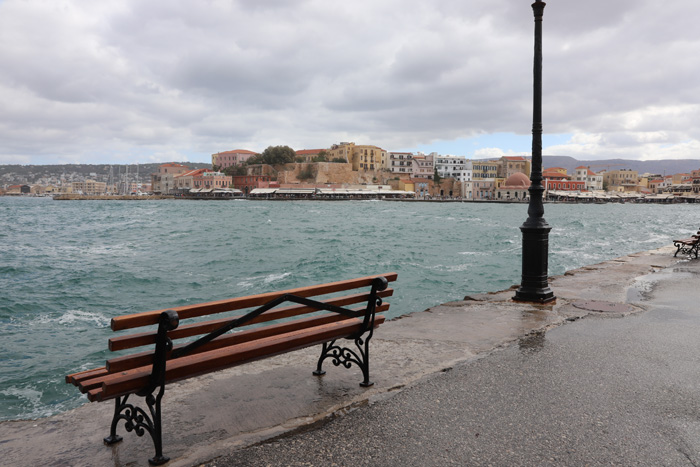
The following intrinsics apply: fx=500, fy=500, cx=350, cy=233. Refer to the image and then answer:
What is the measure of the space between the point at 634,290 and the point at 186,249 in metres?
18.9

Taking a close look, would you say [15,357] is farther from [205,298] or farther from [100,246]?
[100,246]

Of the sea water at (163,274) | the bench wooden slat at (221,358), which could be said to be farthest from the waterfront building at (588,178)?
the bench wooden slat at (221,358)

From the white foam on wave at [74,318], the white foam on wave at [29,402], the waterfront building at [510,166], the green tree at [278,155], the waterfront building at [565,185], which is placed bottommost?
the white foam on wave at [74,318]

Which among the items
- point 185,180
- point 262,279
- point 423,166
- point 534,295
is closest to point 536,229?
point 534,295

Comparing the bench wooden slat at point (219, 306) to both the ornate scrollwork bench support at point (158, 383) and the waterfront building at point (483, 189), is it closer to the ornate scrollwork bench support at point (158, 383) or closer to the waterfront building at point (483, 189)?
the ornate scrollwork bench support at point (158, 383)

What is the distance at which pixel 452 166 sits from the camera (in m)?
120

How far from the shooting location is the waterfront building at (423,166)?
117062 mm

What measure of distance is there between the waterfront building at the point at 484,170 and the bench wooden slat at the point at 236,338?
114 meters

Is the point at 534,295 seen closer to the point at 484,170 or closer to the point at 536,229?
the point at 536,229

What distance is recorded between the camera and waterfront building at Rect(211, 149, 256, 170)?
420 feet

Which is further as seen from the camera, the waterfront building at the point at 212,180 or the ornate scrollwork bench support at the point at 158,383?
the waterfront building at the point at 212,180

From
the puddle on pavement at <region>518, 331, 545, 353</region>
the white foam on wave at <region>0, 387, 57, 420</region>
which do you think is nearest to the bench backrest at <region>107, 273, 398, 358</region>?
the puddle on pavement at <region>518, 331, 545, 353</region>

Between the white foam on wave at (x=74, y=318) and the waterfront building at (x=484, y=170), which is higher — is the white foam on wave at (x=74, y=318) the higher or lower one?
the lower one

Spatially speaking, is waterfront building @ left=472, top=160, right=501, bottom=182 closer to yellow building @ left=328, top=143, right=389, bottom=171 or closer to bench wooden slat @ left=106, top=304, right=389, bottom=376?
yellow building @ left=328, top=143, right=389, bottom=171
